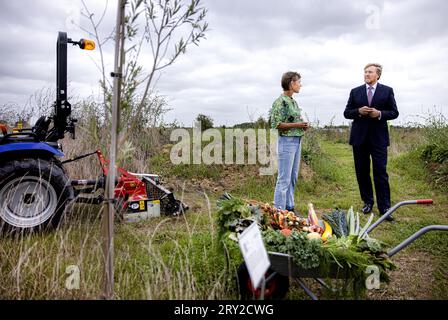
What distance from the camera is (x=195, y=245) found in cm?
392

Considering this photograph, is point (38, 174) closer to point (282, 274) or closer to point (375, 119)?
point (282, 274)

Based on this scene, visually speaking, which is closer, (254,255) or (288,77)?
(254,255)

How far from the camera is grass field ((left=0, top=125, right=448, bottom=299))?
9.48 feet

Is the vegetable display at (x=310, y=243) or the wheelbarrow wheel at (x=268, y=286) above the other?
the vegetable display at (x=310, y=243)

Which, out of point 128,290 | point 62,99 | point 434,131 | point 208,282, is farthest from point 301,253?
point 434,131

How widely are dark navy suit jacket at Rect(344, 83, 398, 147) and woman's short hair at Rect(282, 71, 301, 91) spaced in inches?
43.5

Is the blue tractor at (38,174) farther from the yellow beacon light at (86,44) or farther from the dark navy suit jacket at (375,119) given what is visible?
the dark navy suit jacket at (375,119)

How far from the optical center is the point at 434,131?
1034 cm

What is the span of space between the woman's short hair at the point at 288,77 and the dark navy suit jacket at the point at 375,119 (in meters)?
1.10

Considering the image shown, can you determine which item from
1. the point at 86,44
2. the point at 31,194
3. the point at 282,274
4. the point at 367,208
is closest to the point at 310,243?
the point at 282,274

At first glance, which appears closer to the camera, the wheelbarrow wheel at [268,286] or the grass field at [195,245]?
the wheelbarrow wheel at [268,286]

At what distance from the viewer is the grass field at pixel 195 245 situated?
2.89m

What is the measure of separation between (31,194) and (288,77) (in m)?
3.41

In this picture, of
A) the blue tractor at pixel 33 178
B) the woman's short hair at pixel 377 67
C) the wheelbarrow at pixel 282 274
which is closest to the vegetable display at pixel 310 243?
the wheelbarrow at pixel 282 274
